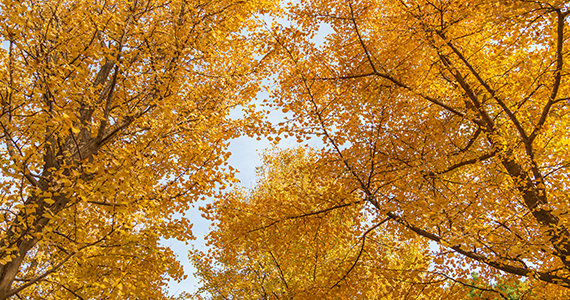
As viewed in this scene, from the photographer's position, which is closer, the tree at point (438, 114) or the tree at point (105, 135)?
the tree at point (105, 135)

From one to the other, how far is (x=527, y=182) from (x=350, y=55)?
14.4 ft

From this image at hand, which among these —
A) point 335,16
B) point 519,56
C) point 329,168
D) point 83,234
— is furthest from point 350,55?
point 83,234

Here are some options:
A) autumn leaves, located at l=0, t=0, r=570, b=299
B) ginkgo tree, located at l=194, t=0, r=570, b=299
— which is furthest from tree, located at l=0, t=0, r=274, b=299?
ginkgo tree, located at l=194, t=0, r=570, b=299

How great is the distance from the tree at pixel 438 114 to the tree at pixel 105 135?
5.70 feet

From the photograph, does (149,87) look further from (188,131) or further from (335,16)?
(335,16)

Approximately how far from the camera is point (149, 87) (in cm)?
538

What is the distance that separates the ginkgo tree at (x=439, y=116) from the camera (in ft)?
16.5

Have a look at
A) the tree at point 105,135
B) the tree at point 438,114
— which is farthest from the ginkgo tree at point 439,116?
the tree at point 105,135

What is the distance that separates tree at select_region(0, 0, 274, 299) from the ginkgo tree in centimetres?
169

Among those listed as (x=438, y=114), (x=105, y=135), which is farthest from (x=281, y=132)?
(x=438, y=114)

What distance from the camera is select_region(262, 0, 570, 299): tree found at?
504 centimetres

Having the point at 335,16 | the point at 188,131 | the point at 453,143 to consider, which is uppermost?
the point at 335,16

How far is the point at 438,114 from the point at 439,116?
0.24 meters

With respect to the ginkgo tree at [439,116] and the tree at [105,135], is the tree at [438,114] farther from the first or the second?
the tree at [105,135]
